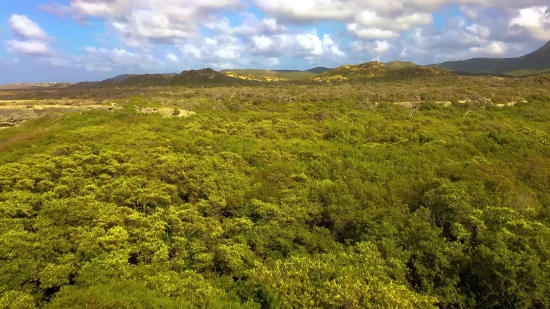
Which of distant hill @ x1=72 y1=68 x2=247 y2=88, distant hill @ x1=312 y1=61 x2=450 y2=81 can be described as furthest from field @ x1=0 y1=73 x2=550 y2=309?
distant hill @ x1=72 y1=68 x2=247 y2=88

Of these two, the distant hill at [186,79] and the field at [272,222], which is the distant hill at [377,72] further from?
the field at [272,222]

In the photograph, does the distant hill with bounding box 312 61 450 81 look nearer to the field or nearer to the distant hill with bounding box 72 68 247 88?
the distant hill with bounding box 72 68 247 88

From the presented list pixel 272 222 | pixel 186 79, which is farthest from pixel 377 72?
pixel 272 222

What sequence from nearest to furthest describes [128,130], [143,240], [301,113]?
[143,240] → [128,130] → [301,113]

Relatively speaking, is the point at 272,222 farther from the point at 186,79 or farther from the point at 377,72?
the point at 186,79

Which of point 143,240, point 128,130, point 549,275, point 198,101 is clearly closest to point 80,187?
point 143,240

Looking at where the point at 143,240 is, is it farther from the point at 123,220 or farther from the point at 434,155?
the point at 434,155
